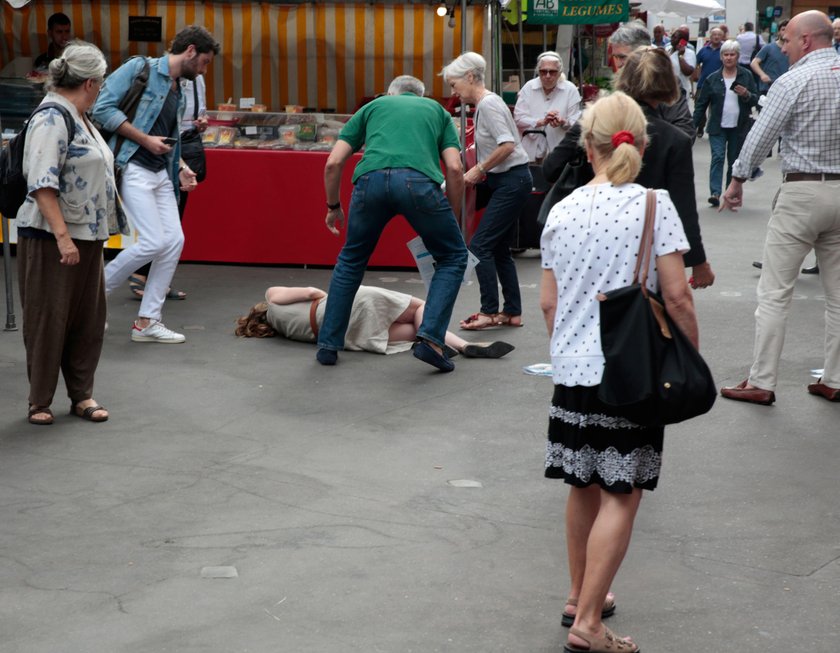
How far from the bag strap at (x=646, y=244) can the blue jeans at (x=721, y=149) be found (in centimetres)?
1157

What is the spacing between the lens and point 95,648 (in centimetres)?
380

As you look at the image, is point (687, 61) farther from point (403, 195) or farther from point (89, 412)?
point (89, 412)

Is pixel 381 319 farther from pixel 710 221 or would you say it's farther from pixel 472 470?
pixel 710 221

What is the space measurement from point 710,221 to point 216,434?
9131 mm

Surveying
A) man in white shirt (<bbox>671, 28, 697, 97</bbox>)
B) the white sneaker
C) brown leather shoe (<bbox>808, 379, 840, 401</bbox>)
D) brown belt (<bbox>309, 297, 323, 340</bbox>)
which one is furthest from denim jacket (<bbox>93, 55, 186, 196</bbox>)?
man in white shirt (<bbox>671, 28, 697, 97</bbox>)

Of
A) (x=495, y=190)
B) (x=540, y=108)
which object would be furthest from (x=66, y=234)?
(x=540, y=108)

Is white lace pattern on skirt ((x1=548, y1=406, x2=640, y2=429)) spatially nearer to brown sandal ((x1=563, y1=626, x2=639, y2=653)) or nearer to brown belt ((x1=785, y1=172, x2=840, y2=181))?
brown sandal ((x1=563, y1=626, x2=639, y2=653))

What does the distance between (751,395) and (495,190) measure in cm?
263

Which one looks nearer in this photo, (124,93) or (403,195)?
(403,195)

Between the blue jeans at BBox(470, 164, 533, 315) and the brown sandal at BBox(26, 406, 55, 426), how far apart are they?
3.27m

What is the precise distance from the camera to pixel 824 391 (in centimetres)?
692

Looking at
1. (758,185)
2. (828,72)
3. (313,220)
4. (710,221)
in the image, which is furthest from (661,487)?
(758,185)

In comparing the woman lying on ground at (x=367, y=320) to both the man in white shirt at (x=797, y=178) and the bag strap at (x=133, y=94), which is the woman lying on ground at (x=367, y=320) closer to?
the bag strap at (x=133, y=94)

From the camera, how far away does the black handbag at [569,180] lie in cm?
507
